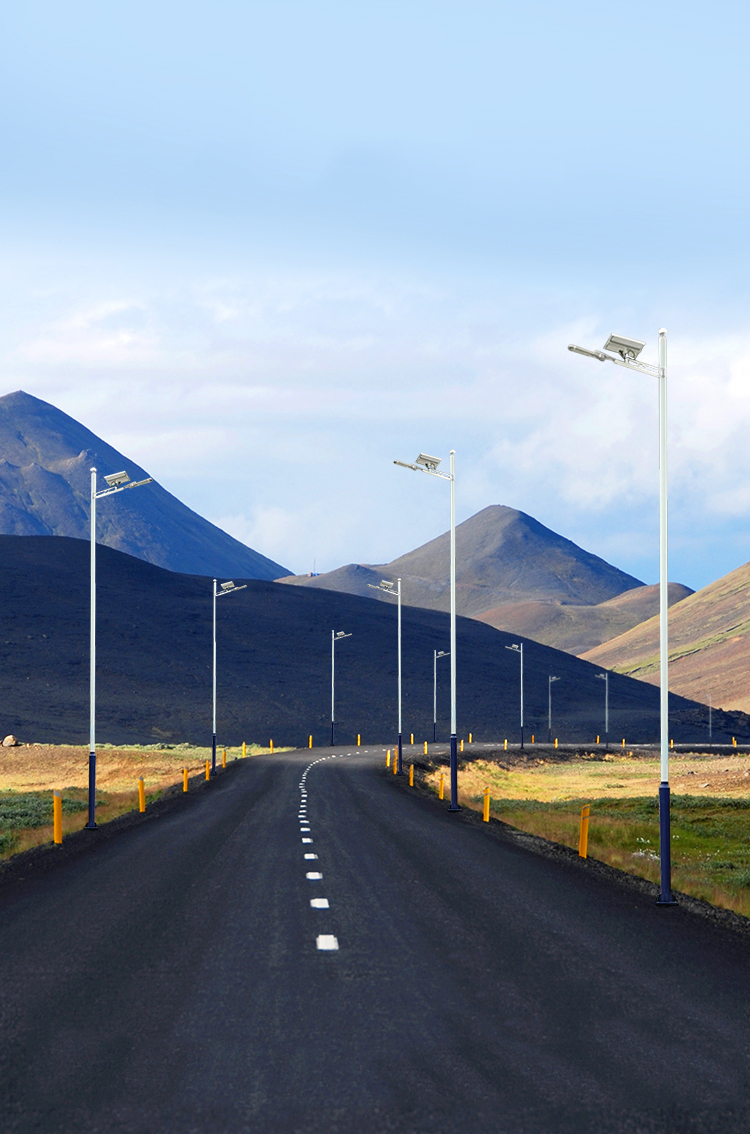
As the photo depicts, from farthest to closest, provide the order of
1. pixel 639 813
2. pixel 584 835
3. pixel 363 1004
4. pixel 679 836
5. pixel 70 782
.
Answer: pixel 70 782 < pixel 639 813 < pixel 679 836 < pixel 584 835 < pixel 363 1004

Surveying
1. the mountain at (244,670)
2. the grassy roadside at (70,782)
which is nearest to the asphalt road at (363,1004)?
the grassy roadside at (70,782)

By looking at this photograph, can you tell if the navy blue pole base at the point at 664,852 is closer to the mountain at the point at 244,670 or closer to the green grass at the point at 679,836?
the green grass at the point at 679,836

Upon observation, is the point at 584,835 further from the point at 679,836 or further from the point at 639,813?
the point at 639,813

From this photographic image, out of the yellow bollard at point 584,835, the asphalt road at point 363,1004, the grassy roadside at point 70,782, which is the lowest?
the grassy roadside at point 70,782

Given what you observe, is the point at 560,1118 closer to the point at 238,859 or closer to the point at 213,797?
the point at 238,859

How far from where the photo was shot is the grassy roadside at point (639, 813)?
2153cm

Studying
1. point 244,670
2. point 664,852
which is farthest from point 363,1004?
point 244,670

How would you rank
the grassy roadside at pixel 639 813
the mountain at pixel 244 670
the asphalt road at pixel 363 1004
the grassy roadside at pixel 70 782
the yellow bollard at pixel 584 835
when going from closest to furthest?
the asphalt road at pixel 363 1004
the yellow bollard at pixel 584 835
the grassy roadside at pixel 639 813
the grassy roadside at pixel 70 782
the mountain at pixel 244 670

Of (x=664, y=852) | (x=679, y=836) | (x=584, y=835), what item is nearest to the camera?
(x=664, y=852)

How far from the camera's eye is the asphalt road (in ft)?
22.9

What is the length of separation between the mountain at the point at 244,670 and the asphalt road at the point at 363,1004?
3315 inches

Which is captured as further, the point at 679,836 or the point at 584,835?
the point at 679,836

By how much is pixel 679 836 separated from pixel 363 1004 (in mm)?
26993

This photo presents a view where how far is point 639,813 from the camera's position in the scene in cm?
4184
